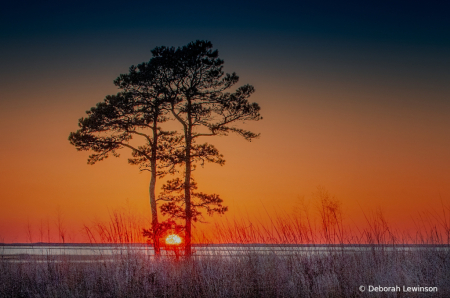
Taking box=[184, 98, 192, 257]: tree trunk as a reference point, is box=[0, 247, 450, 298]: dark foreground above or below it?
below

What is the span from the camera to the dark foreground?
25.6 ft

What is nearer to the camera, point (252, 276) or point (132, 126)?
point (252, 276)

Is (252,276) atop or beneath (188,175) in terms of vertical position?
beneath

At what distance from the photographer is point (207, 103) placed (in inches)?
738

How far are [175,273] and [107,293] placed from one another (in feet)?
4.47

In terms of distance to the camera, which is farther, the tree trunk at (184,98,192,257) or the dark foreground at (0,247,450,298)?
the tree trunk at (184,98,192,257)

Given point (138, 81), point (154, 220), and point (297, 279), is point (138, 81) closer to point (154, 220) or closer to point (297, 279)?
point (154, 220)

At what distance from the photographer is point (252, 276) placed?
8.33m

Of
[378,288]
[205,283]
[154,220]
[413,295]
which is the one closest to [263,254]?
[205,283]

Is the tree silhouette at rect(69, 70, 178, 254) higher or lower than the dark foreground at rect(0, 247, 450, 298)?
higher

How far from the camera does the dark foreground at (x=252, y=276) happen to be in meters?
7.80

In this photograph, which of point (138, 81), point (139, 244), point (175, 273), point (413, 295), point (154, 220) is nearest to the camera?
point (413, 295)

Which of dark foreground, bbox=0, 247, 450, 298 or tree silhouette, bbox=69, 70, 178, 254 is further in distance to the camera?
tree silhouette, bbox=69, 70, 178, 254

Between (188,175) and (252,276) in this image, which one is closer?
(252,276)
